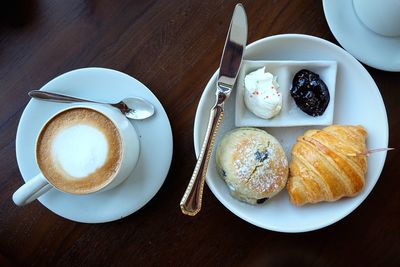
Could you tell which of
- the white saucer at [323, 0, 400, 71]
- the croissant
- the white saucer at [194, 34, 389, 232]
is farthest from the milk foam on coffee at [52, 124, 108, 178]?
the white saucer at [323, 0, 400, 71]

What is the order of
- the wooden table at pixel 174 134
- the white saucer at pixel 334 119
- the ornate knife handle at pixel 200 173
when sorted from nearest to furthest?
the ornate knife handle at pixel 200 173 < the white saucer at pixel 334 119 < the wooden table at pixel 174 134

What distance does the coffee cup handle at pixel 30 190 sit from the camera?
1.04m

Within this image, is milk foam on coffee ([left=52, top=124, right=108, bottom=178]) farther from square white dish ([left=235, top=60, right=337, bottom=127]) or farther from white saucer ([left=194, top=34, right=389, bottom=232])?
square white dish ([left=235, top=60, right=337, bottom=127])

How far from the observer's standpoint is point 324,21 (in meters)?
1.22

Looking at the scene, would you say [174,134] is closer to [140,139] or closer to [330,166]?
[140,139]

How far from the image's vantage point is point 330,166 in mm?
1090

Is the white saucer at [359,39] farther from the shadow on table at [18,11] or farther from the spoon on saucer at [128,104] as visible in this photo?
the shadow on table at [18,11]

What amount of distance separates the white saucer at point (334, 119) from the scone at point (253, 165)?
0.05 metres

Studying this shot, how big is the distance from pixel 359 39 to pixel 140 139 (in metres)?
0.62

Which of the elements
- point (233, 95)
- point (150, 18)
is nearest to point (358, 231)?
point (233, 95)

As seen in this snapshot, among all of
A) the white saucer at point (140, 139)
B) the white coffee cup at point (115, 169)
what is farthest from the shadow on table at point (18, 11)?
the white coffee cup at point (115, 169)

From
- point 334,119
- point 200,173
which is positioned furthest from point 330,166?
point 200,173

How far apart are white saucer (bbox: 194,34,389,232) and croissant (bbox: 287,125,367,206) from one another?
0.04 m

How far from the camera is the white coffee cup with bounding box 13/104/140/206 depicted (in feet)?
3.42
